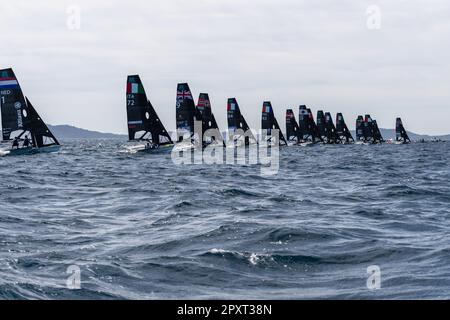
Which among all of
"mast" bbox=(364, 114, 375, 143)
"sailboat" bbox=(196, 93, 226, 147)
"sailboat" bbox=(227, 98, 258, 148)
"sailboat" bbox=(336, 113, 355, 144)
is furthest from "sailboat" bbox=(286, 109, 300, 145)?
"mast" bbox=(364, 114, 375, 143)

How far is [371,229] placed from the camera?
12805 millimetres

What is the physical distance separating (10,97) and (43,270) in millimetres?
42440

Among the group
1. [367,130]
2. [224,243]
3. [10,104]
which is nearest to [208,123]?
[10,104]

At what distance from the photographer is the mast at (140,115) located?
5372 cm

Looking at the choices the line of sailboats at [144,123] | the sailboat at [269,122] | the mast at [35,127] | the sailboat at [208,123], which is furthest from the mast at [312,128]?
the mast at [35,127]

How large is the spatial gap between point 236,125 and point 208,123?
9.51 m

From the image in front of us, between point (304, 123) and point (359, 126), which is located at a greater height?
point (304, 123)

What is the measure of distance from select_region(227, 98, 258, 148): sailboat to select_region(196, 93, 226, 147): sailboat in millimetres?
7269

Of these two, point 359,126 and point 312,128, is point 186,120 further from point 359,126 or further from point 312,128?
point 359,126

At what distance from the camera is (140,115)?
53719mm

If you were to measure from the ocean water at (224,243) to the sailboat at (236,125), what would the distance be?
51014 mm

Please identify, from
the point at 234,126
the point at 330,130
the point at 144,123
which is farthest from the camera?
the point at 330,130

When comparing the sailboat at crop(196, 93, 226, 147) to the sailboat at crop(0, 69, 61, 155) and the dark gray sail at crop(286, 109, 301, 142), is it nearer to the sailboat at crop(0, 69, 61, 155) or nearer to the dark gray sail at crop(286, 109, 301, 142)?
the sailboat at crop(0, 69, 61, 155)
